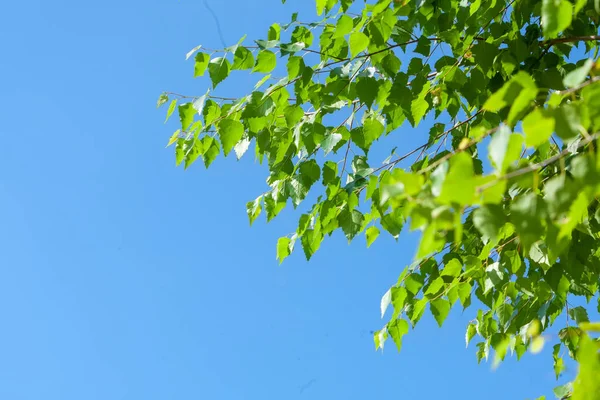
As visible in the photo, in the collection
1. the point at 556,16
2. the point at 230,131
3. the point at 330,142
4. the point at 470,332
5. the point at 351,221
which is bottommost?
the point at 556,16

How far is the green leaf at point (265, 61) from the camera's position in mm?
2064

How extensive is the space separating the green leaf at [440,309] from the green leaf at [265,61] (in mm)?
805

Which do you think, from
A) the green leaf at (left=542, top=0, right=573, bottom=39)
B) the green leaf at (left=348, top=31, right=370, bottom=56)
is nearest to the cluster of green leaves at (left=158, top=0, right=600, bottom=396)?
the green leaf at (left=348, top=31, right=370, bottom=56)

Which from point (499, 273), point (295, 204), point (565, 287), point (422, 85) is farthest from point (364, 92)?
point (565, 287)

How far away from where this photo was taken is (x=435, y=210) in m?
0.77

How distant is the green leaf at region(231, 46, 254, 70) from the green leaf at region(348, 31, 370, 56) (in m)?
0.30

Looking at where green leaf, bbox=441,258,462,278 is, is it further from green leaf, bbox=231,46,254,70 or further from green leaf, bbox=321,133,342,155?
green leaf, bbox=231,46,254,70

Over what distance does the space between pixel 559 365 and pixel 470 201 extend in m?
2.19

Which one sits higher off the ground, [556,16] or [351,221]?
[351,221]

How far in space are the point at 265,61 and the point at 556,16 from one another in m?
1.10

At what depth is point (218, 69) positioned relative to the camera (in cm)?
210

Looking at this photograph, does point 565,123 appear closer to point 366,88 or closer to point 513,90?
point 513,90

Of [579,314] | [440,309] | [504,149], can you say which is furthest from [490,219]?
Result: [579,314]

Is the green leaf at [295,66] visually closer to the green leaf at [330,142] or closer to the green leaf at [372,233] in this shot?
the green leaf at [330,142]
